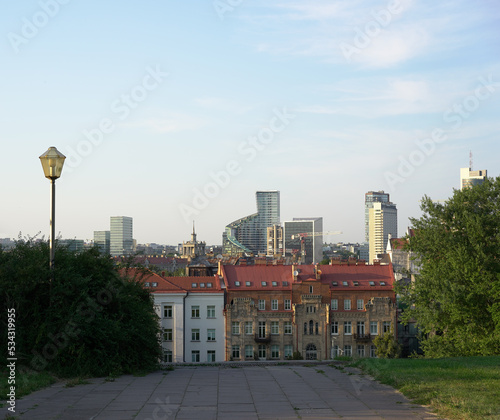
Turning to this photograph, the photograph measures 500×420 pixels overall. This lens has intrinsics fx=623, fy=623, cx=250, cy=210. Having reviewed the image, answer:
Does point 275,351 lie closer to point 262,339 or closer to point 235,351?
point 262,339

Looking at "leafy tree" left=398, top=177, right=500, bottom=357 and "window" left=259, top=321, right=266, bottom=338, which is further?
"window" left=259, top=321, right=266, bottom=338

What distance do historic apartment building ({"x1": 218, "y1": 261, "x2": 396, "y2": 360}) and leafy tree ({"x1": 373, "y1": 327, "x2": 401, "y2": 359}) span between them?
283cm

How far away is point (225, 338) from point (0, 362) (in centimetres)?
5038

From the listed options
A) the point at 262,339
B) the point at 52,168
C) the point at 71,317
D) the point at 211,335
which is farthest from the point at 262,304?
the point at 52,168

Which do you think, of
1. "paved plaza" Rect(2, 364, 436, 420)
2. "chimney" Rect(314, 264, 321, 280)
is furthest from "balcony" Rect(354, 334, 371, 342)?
"paved plaza" Rect(2, 364, 436, 420)

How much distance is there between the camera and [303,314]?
6612 cm

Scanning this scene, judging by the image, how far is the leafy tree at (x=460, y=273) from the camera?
1287 inches

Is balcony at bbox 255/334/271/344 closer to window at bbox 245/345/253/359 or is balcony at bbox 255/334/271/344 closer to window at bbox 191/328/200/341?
window at bbox 245/345/253/359

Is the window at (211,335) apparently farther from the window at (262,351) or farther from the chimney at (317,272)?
the chimney at (317,272)

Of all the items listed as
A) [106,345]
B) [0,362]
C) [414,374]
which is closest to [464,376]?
[414,374]

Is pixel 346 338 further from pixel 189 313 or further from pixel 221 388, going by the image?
pixel 221 388

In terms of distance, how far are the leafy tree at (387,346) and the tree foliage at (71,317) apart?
46.8 metres

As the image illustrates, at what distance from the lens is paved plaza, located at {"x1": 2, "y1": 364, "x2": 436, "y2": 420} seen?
10.3 m

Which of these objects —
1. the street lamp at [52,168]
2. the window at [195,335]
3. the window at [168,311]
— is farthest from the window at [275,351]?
the street lamp at [52,168]
